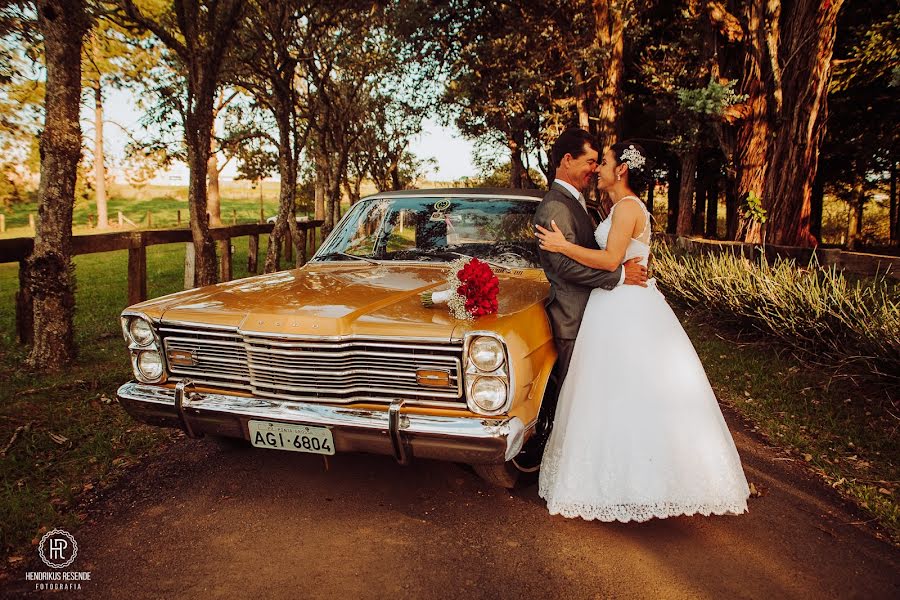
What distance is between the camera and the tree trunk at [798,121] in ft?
30.6

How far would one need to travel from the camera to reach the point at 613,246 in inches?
136

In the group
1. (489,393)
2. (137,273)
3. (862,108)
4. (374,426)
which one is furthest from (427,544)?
(862,108)

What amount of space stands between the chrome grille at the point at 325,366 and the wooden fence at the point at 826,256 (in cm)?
564

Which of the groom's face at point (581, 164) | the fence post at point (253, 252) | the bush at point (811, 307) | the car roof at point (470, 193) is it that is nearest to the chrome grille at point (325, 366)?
the groom's face at point (581, 164)

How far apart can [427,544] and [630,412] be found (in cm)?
120

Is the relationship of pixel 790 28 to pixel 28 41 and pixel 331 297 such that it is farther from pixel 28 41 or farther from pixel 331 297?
pixel 28 41

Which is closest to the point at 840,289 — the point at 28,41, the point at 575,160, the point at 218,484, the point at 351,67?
the point at 575,160

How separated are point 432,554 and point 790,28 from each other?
32.5 feet

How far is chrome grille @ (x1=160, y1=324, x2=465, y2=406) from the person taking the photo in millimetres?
3049

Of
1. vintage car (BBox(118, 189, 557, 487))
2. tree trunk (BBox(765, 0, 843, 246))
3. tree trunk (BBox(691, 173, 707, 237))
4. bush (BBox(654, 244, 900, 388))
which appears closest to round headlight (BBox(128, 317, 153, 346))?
vintage car (BBox(118, 189, 557, 487))

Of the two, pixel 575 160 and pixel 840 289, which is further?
pixel 840 289

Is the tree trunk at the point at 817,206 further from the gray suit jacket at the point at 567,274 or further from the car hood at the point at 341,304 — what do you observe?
the gray suit jacket at the point at 567,274

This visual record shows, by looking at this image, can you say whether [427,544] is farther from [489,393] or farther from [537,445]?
[537,445]

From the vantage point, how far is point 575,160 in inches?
143
